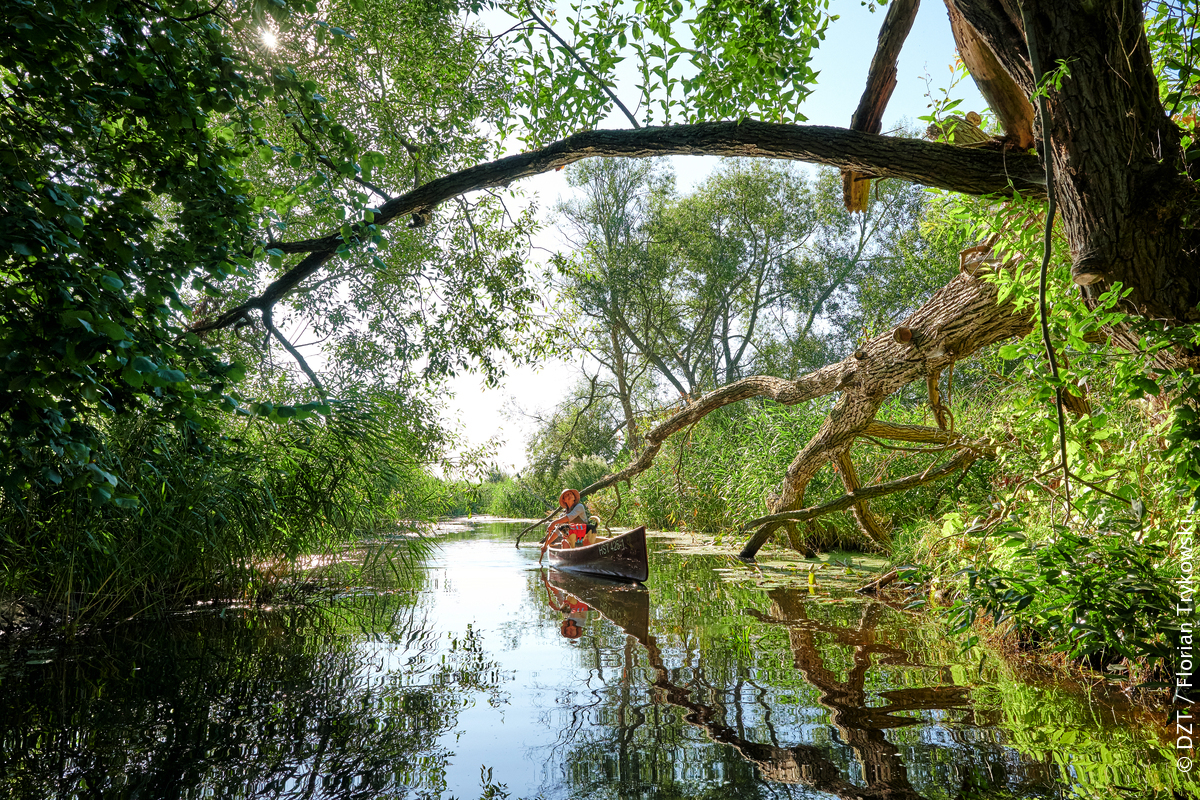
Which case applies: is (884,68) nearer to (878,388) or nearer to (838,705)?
(878,388)

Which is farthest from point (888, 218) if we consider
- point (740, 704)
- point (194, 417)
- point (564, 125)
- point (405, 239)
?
point (194, 417)

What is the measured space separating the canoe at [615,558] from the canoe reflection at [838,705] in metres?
2.12

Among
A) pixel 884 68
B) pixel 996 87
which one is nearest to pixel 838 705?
pixel 996 87

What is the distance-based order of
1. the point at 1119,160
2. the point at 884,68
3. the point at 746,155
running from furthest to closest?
the point at 884,68, the point at 746,155, the point at 1119,160

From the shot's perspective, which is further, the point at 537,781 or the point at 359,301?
the point at 359,301

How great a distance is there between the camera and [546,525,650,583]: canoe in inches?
297

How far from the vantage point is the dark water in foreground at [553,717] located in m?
2.21

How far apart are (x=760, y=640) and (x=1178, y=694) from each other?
2.09m

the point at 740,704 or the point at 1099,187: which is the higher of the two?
the point at 1099,187

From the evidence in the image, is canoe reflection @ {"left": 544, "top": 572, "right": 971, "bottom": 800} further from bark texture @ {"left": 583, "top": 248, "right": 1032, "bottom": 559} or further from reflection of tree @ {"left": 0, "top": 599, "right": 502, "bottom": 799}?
reflection of tree @ {"left": 0, "top": 599, "right": 502, "bottom": 799}

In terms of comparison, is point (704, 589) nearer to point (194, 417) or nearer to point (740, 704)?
point (740, 704)

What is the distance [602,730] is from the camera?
2.72m

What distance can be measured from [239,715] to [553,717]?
1.36 m

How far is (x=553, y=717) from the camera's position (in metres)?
2.92
